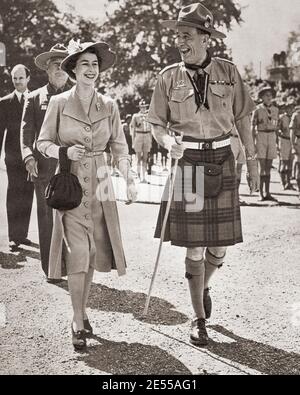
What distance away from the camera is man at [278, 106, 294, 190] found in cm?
1070

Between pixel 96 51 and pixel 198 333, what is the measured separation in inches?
66.3

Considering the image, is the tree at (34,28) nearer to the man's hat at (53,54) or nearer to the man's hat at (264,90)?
the man's hat at (53,54)

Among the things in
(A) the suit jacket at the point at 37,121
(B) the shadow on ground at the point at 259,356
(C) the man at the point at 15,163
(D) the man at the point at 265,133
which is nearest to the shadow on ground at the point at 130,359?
(B) the shadow on ground at the point at 259,356

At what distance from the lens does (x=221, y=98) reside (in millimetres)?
3600

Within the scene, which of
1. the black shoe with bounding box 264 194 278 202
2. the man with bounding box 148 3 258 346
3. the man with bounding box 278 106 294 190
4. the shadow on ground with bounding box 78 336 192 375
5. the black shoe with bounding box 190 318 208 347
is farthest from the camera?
the man with bounding box 278 106 294 190

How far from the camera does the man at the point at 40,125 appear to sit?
4281 millimetres

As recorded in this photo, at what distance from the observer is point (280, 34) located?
4.89m

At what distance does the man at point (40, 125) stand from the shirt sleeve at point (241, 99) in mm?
1259

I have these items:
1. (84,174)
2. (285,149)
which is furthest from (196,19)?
(285,149)

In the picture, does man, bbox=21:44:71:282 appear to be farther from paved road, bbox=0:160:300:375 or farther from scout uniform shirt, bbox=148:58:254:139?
scout uniform shirt, bbox=148:58:254:139

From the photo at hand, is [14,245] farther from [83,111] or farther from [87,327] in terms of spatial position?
[83,111]

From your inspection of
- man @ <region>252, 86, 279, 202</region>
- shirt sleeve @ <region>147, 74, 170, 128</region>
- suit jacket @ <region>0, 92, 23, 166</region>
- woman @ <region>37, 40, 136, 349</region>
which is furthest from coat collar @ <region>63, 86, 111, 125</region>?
man @ <region>252, 86, 279, 202</region>

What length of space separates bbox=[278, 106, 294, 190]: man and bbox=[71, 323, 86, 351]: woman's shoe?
25.7ft
